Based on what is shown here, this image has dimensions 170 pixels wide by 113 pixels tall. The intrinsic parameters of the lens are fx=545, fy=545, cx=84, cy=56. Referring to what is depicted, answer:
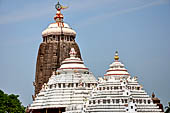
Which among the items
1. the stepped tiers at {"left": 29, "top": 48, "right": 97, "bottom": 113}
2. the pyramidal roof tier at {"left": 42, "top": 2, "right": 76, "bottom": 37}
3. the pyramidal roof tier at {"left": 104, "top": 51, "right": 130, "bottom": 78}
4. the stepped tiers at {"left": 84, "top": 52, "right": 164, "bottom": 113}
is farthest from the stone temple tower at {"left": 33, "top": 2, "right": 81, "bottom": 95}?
the stepped tiers at {"left": 84, "top": 52, "right": 164, "bottom": 113}

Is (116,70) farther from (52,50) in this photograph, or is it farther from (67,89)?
(52,50)

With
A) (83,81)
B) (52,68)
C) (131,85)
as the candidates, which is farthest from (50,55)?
(131,85)

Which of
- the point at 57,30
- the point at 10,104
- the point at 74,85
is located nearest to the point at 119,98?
the point at 74,85

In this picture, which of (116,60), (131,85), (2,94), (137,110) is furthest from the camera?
(2,94)

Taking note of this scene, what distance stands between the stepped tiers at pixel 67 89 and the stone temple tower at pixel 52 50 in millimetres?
15384

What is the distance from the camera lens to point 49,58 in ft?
367

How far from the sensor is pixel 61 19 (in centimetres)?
11375

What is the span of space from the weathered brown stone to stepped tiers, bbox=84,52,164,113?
30.0 metres

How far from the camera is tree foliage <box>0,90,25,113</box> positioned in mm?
103250

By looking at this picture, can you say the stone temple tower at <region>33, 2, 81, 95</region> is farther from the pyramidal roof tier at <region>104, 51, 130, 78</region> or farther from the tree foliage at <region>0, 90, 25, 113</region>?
the pyramidal roof tier at <region>104, 51, 130, 78</region>

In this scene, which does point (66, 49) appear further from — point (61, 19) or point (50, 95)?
point (50, 95)

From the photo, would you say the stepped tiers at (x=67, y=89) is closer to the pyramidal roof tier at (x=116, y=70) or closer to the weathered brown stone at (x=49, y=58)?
the pyramidal roof tier at (x=116, y=70)

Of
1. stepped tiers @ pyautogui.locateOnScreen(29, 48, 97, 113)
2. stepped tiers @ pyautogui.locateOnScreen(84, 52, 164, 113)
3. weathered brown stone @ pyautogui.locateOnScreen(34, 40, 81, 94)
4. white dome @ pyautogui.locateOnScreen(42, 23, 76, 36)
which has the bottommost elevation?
stepped tiers @ pyautogui.locateOnScreen(84, 52, 164, 113)

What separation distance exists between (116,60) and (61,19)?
94.1 ft
